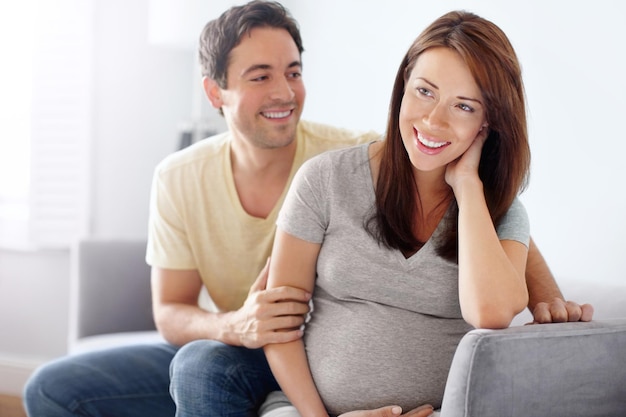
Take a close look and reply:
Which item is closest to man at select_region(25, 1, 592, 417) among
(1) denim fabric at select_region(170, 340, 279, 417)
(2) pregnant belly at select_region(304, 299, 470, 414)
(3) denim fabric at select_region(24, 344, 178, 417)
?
(3) denim fabric at select_region(24, 344, 178, 417)

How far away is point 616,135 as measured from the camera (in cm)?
182

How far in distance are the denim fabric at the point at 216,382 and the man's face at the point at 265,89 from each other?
1.77 ft

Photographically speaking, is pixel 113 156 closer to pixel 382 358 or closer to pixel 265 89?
pixel 265 89

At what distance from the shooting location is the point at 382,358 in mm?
1474

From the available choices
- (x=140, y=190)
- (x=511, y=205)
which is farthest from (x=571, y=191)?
(x=140, y=190)

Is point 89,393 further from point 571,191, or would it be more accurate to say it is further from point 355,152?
point 571,191

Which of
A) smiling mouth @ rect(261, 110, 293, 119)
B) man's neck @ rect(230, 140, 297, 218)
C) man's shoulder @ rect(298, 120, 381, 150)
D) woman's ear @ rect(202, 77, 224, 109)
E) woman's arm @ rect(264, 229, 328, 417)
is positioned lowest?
woman's arm @ rect(264, 229, 328, 417)

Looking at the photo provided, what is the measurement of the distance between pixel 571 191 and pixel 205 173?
85 cm

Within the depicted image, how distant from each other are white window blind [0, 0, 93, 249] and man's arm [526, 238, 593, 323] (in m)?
1.87

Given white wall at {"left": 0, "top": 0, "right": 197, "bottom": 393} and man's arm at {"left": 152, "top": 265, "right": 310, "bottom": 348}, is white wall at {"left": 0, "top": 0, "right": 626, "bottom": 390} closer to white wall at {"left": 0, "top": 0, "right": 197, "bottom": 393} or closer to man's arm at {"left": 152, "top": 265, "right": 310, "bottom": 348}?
white wall at {"left": 0, "top": 0, "right": 197, "bottom": 393}

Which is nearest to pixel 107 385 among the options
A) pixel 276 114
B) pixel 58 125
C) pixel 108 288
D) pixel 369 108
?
pixel 108 288

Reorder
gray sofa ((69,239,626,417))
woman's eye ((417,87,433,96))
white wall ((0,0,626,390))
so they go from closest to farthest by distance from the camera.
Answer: gray sofa ((69,239,626,417)) → woman's eye ((417,87,433,96)) → white wall ((0,0,626,390))

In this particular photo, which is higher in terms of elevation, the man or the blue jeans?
the man

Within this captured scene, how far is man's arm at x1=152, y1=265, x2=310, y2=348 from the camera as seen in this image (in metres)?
1.57
